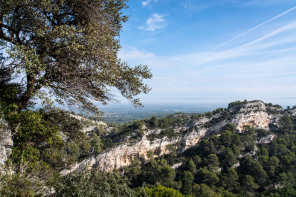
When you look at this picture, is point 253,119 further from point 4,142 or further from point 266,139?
point 4,142

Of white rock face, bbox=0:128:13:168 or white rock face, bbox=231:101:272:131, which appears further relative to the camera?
white rock face, bbox=231:101:272:131

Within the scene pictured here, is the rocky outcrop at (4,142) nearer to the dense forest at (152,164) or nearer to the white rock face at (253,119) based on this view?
the dense forest at (152,164)

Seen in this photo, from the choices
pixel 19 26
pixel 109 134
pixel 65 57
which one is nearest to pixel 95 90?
pixel 65 57

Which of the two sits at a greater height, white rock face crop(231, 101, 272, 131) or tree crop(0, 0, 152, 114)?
tree crop(0, 0, 152, 114)

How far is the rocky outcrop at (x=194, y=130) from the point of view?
4409 cm

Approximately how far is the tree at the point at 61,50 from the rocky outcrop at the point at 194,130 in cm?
3943

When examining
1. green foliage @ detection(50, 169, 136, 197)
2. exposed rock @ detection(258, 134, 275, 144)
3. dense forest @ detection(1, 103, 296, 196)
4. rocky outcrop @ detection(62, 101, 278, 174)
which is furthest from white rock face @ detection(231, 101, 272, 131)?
green foliage @ detection(50, 169, 136, 197)

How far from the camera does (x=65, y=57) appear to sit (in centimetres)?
508

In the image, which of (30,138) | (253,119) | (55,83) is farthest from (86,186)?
(253,119)

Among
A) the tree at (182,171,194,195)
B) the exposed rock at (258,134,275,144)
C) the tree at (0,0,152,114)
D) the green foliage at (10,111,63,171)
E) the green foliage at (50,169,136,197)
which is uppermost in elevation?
the tree at (0,0,152,114)

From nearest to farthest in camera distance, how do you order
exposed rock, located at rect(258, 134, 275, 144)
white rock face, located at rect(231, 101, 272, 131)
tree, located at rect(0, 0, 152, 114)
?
tree, located at rect(0, 0, 152, 114) → exposed rock, located at rect(258, 134, 275, 144) → white rock face, located at rect(231, 101, 272, 131)

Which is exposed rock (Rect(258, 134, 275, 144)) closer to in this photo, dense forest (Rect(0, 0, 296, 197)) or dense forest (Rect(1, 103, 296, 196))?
dense forest (Rect(1, 103, 296, 196))

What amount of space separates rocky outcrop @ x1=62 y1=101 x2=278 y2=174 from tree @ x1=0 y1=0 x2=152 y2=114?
39.4m

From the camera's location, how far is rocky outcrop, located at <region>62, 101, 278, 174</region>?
44.1 meters
